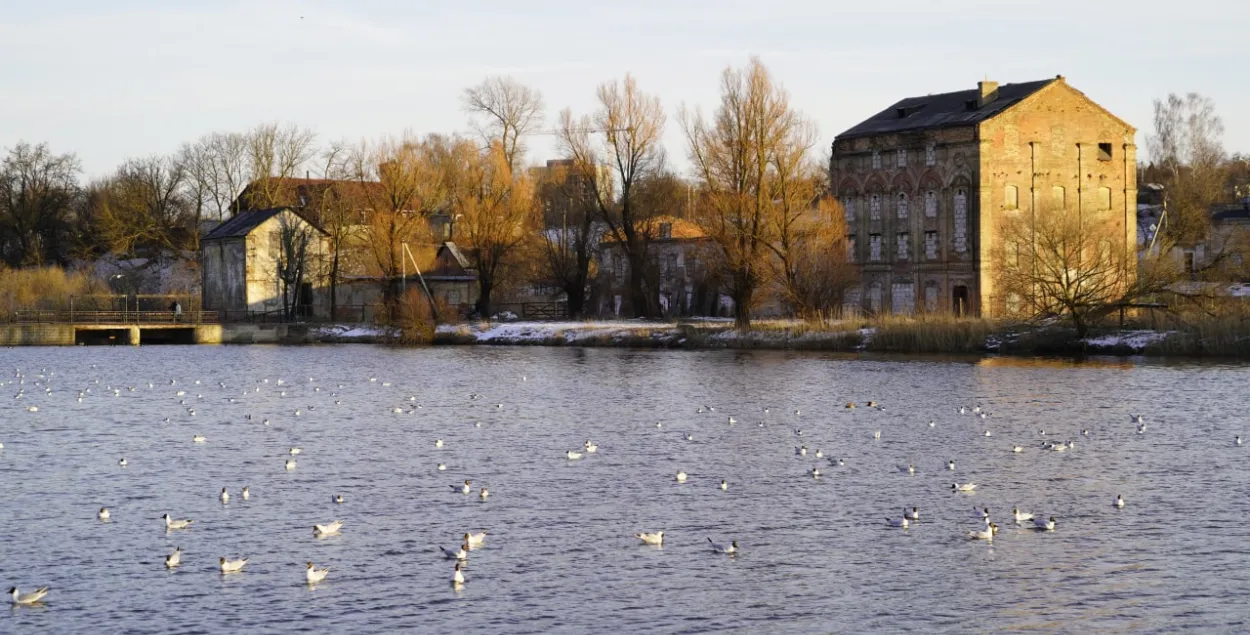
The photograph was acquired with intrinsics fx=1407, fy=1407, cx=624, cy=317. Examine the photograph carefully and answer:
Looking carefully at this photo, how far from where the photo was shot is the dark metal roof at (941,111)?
78.1m

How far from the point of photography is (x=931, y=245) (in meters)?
80.0

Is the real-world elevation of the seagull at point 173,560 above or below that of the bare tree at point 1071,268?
below

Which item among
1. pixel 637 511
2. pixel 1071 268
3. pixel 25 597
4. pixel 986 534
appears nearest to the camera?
pixel 25 597

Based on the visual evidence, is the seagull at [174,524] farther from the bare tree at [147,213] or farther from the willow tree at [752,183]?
the bare tree at [147,213]

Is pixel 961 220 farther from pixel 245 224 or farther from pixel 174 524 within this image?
pixel 174 524

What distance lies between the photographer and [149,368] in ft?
203

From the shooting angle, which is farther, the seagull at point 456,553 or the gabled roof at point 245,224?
the gabled roof at point 245,224

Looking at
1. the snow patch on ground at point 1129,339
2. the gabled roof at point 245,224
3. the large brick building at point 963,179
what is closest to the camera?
the snow patch on ground at point 1129,339

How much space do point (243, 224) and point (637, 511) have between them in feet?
273

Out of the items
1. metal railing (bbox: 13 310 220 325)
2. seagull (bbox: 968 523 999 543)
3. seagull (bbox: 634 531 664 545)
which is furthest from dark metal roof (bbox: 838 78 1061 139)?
seagull (bbox: 634 531 664 545)

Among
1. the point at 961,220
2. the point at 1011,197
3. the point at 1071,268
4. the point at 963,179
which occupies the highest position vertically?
the point at 963,179

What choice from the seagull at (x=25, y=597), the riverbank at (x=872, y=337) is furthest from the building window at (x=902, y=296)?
the seagull at (x=25, y=597)

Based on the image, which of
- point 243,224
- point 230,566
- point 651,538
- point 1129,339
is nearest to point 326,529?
point 230,566

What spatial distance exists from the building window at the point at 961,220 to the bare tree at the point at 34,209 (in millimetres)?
78438
